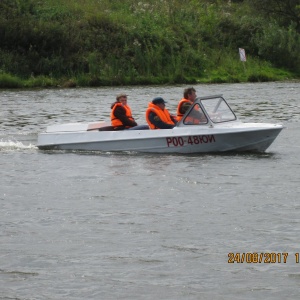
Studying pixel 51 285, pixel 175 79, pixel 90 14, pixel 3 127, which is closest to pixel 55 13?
pixel 90 14

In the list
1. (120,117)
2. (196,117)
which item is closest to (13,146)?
(120,117)

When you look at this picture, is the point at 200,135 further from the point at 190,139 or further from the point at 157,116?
the point at 157,116

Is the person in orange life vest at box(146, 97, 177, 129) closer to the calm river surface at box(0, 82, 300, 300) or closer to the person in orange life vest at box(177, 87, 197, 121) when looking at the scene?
the person in orange life vest at box(177, 87, 197, 121)

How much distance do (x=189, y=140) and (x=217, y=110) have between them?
3.34 feet

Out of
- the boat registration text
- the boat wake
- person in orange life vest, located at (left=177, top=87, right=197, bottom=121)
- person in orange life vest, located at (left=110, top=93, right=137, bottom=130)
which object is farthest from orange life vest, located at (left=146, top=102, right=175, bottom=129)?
the boat wake

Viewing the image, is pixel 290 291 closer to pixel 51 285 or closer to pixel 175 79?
pixel 51 285

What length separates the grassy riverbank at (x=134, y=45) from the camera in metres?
49.7

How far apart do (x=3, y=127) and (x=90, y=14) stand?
26198 millimetres

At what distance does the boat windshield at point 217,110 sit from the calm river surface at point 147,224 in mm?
956

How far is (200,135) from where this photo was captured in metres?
21.6

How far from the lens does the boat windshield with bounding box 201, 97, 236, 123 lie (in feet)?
71.7

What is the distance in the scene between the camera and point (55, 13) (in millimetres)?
54250
